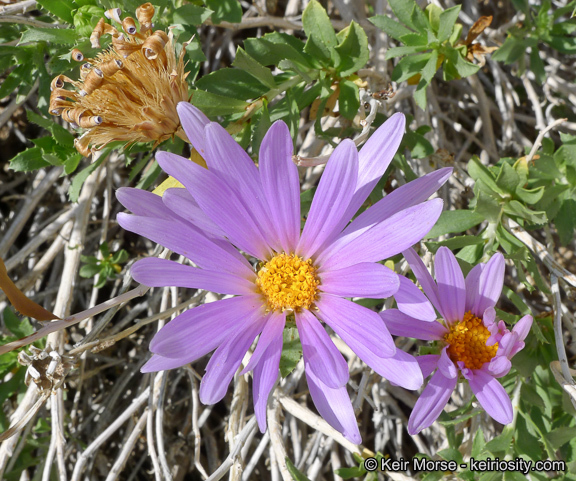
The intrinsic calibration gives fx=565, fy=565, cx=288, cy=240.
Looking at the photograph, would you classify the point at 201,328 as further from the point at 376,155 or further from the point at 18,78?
the point at 18,78

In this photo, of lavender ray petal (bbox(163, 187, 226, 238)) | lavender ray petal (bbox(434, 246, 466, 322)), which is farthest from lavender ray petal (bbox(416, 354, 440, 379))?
lavender ray petal (bbox(163, 187, 226, 238))

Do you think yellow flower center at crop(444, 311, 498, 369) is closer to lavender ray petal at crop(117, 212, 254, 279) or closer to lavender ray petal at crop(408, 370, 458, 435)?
lavender ray petal at crop(408, 370, 458, 435)

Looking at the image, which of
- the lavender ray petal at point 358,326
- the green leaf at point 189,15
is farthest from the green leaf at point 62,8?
the lavender ray petal at point 358,326

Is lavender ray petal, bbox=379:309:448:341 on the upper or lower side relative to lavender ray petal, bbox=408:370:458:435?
upper

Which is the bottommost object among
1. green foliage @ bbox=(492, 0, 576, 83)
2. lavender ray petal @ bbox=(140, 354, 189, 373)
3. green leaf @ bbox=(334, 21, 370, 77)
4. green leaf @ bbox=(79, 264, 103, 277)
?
lavender ray petal @ bbox=(140, 354, 189, 373)

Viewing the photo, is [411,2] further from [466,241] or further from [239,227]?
[239,227]

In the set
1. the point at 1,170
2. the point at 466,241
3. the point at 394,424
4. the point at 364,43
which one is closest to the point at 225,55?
the point at 1,170

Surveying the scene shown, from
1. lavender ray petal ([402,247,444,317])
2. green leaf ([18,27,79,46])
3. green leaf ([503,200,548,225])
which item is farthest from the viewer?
green leaf ([503,200,548,225])
